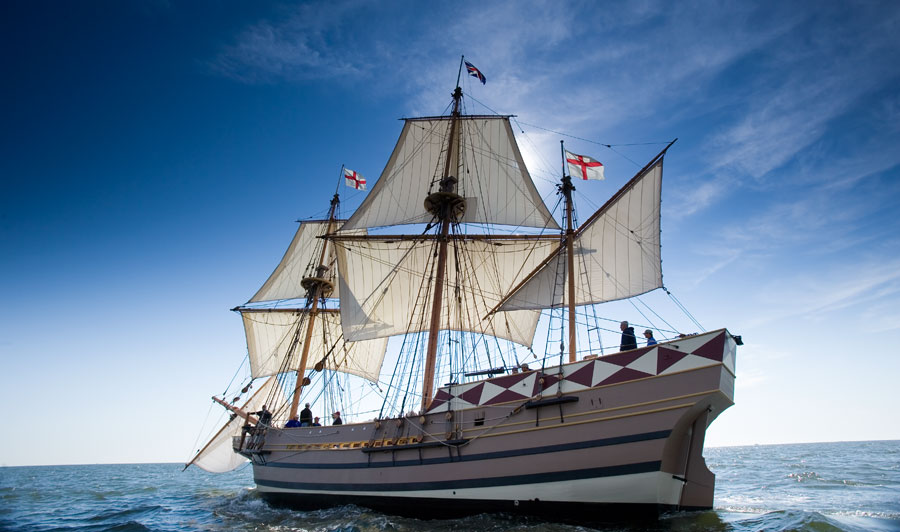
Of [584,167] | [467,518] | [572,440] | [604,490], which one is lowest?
[467,518]

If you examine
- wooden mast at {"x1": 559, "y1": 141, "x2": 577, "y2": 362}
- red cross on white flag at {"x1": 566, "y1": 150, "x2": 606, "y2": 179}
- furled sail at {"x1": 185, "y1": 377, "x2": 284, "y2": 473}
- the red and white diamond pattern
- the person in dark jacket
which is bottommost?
furled sail at {"x1": 185, "y1": 377, "x2": 284, "y2": 473}

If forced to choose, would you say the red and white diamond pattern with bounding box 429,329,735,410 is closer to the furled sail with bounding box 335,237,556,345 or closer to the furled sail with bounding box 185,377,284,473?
the furled sail with bounding box 335,237,556,345

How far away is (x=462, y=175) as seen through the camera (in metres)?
21.5

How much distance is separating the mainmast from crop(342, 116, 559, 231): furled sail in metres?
0.35

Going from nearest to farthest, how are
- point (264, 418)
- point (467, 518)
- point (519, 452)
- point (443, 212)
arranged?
point (519, 452)
point (467, 518)
point (443, 212)
point (264, 418)

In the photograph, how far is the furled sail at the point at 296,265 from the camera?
98.9 feet

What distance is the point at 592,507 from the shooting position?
9.62 meters

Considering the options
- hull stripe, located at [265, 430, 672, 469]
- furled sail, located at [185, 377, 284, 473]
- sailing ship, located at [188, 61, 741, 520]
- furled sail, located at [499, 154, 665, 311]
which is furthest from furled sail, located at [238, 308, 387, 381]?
furled sail, located at [499, 154, 665, 311]

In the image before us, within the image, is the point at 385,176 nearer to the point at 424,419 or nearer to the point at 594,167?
the point at 594,167

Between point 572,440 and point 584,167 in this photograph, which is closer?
point 572,440

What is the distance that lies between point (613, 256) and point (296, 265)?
886 inches

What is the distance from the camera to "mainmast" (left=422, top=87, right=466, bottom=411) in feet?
50.9

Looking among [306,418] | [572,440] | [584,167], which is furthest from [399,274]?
[572,440]

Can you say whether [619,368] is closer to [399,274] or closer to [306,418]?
[399,274]
